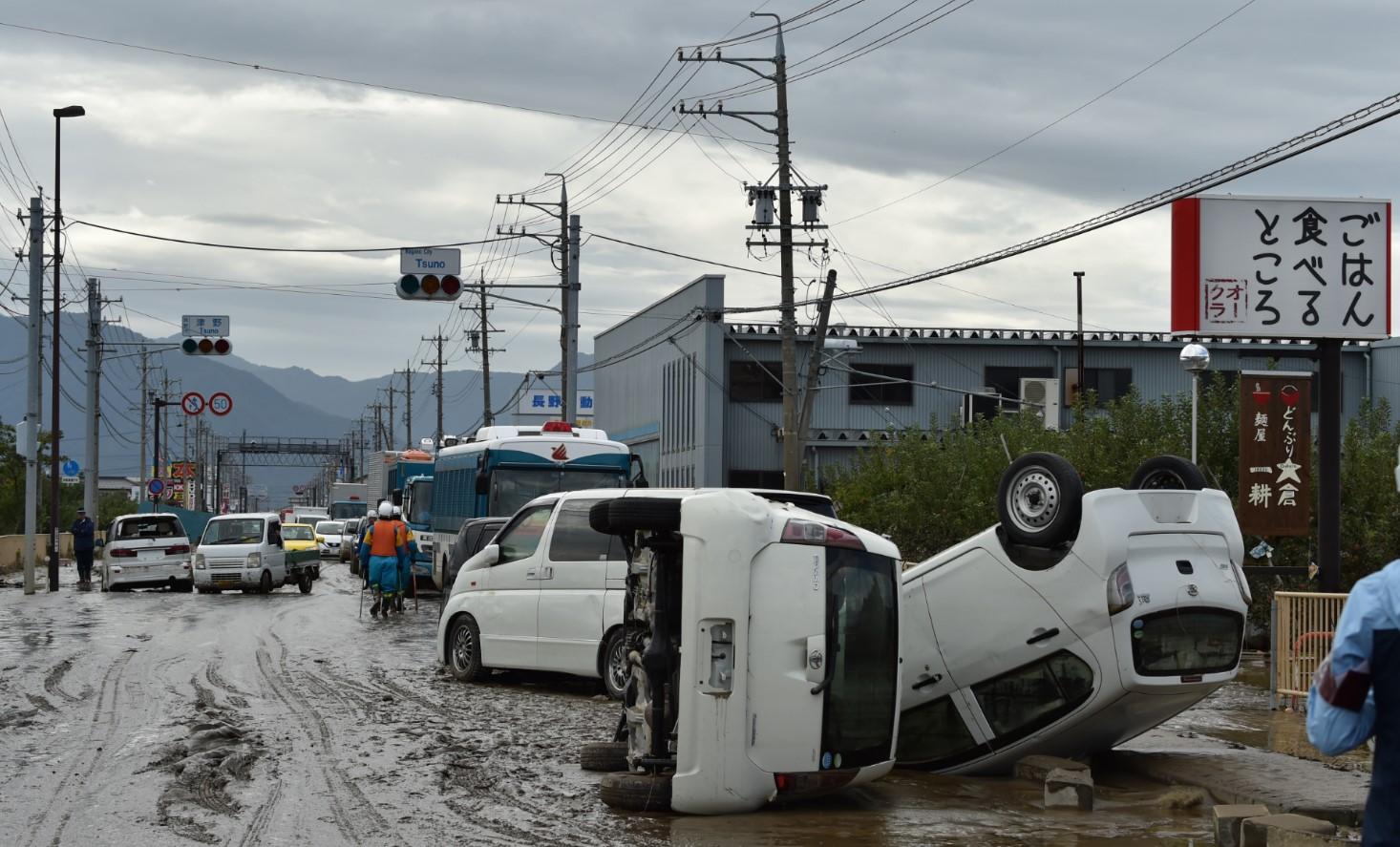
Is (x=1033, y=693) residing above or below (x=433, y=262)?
below

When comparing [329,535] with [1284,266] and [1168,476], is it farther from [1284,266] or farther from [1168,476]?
[1168,476]

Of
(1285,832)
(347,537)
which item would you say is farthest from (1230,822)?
(347,537)

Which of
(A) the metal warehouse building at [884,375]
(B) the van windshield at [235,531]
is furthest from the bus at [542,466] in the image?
(A) the metal warehouse building at [884,375]

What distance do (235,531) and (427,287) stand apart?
10004 millimetres

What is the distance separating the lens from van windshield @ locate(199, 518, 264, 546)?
34.8 m

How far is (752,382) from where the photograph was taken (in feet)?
183

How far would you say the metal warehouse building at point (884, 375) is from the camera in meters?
55.0

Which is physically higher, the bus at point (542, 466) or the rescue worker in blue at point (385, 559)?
the bus at point (542, 466)

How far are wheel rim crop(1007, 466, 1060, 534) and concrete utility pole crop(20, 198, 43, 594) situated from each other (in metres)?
30.2

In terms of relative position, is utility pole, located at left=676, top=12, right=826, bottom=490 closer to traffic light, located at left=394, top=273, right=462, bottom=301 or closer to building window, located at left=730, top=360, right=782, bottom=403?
traffic light, located at left=394, top=273, right=462, bottom=301

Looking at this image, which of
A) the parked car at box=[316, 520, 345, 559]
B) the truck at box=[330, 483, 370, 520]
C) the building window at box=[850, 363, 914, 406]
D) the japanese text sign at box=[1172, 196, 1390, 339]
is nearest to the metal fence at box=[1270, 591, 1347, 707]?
the japanese text sign at box=[1172, 196, 1390, 339]

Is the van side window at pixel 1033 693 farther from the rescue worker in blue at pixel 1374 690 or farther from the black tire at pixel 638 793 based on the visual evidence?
the rescue worker in blue at pixel 1374 690

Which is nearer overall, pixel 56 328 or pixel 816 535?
pixel 816 535

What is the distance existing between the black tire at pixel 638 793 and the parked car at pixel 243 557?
1039 inches
